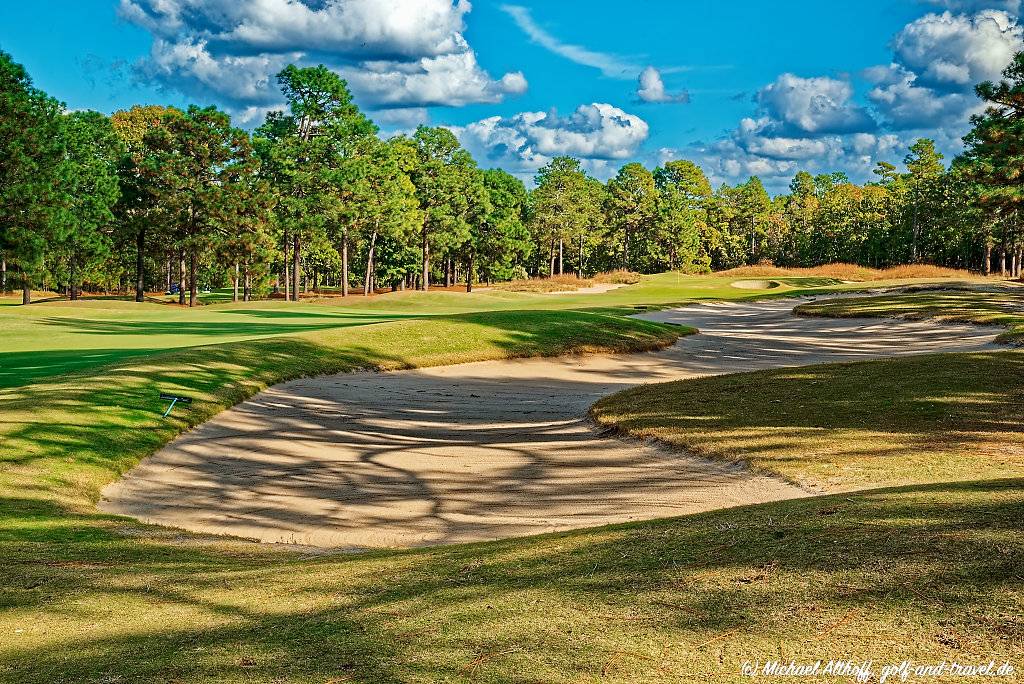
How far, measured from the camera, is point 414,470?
10.7 meters

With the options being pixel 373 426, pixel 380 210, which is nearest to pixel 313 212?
pixel 380 210

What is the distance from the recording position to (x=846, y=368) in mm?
15711

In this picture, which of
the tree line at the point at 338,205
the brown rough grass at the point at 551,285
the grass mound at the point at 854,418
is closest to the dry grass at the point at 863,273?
the tree line at the point at 338,205

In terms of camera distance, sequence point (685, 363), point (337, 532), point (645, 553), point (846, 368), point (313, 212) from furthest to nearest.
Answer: point (313, 212)
point (685, 363)
point (846, 368)
point (337, 532)
point (645, 553)

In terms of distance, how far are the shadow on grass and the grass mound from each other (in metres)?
3.25

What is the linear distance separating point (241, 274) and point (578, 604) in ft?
208

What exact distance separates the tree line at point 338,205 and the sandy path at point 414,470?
2987 centimetres

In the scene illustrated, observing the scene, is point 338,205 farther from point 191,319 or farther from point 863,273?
point 863,273

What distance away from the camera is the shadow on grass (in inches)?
135

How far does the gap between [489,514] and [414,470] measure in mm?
2427

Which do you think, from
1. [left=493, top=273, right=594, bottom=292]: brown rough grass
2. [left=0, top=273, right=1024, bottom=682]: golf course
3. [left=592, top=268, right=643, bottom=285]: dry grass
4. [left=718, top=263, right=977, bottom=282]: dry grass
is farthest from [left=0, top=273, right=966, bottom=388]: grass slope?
[left=718, top=263, right=977, bottom=282]: dry grass

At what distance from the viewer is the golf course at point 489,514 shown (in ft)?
11.9

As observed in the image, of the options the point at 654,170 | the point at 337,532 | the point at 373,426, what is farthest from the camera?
the point at 654,170

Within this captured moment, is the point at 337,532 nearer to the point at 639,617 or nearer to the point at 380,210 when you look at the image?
the point at 639,617
